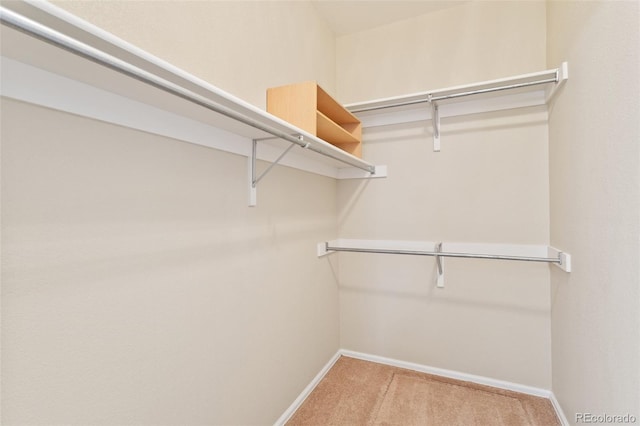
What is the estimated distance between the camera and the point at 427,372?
2068 mm

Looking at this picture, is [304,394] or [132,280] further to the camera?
[304,394]

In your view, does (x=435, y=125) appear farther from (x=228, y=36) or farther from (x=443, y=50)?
(x=228, y=36)

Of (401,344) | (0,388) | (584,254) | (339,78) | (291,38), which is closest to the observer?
(0,388)

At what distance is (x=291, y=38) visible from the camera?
1744mm

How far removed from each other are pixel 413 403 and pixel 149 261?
1672 millimetres

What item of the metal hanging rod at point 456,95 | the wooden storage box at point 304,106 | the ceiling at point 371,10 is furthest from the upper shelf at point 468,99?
the ceiling at point 371,10

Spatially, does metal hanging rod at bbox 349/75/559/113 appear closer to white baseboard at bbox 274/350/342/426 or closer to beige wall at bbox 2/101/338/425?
beige wall at bbox 2/101/338/425

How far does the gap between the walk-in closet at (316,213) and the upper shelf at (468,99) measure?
0.02 metres

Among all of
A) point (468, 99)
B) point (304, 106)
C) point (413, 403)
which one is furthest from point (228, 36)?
point (413, 403)

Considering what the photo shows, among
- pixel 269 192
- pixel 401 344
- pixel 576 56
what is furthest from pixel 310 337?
pixel 576 56

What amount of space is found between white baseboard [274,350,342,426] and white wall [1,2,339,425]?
0.21ft

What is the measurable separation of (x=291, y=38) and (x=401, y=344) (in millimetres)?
2169

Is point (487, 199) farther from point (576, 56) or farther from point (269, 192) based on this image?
point (269, 192)

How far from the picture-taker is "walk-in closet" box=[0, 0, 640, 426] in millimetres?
700
